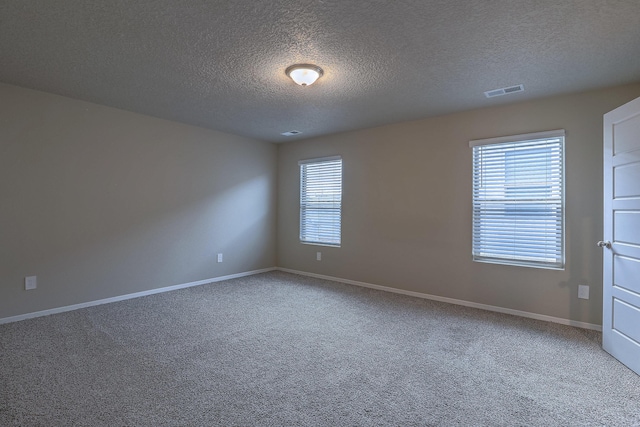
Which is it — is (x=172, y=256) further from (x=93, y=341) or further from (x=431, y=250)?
(x=431, y=250)

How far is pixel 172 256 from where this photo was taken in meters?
4.58

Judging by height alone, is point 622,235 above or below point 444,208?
below

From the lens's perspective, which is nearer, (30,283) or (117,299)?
(30,283)

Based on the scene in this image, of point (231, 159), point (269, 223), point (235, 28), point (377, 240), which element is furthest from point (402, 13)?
point (269, 223)

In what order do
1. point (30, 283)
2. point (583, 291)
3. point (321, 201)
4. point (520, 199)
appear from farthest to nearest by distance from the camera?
point (321, 201), point (520, 199), point (30, 283), point (583, 291)

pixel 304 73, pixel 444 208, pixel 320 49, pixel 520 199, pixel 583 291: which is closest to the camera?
pixel 320 49

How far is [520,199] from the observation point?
3619 millimetres

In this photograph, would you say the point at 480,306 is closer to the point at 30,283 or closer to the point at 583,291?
the point at 583,291

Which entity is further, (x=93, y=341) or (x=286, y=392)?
(x=93, y=341)

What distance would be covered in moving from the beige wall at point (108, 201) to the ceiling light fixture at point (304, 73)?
255 centimetres

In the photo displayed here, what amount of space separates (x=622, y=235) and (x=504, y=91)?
172 cm

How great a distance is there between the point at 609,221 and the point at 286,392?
9.71 ft

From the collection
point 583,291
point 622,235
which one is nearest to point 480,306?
Answer: point 583,291

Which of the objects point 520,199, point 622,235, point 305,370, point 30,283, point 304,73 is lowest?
point 305,370
